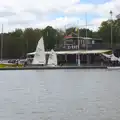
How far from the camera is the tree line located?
494ft

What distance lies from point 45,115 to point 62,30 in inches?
6748

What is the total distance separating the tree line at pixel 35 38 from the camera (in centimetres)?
15062

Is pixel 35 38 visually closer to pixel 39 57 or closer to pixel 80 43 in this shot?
pixel 80 43

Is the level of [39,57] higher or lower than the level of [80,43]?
lower

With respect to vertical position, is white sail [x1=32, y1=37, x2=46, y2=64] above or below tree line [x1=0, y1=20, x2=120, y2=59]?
below

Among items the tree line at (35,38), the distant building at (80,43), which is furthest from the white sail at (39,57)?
the tree line at (35,38)

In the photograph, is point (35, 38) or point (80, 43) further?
point (35, 38)

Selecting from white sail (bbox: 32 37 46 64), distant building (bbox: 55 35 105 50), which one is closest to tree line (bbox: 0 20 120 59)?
distant building (bbox: 55 35 105 50)

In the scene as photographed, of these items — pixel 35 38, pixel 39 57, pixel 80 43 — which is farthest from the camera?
pixel 35 38

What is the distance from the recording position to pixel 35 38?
6535 inches

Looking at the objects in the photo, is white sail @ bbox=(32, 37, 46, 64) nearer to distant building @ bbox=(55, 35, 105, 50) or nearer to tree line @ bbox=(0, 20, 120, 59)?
distant building @ bbox=(55, 35, 105, 50)

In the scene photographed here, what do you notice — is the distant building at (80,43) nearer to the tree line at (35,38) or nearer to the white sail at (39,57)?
the tree line at (35,38)

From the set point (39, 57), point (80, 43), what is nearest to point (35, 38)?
point (80, 43)

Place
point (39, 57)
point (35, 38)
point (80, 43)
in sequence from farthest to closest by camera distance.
→ point (35, 38), point (80, 43), point (39, 57)
